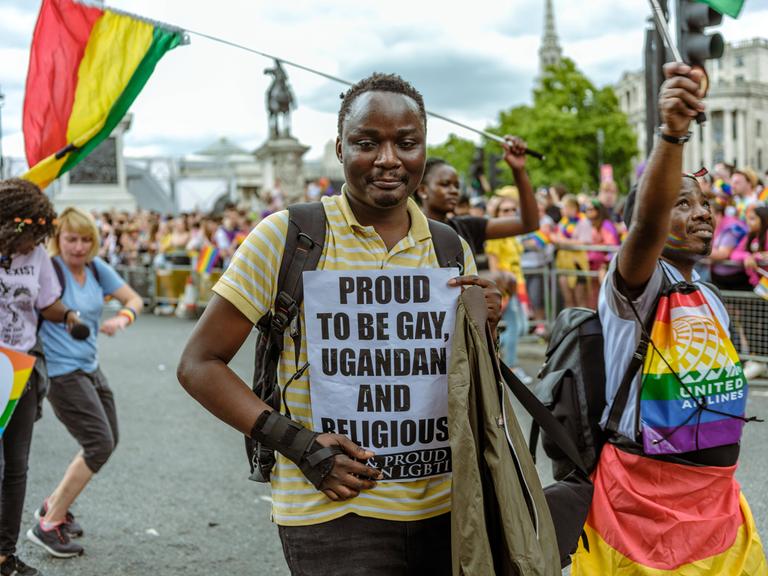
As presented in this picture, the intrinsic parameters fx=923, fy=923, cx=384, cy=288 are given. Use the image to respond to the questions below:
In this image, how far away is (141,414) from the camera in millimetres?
8008

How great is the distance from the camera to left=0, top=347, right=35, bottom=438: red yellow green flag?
13.0 ft

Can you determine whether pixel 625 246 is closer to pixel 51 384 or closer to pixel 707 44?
pixel 51 384

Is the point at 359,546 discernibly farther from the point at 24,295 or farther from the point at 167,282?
the point at 167,282

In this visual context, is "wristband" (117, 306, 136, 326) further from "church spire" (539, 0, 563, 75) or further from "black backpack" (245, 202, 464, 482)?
"church spire" (539, 0, 563, 75)

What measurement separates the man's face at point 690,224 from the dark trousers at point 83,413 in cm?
314

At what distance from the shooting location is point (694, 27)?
20.8 feet

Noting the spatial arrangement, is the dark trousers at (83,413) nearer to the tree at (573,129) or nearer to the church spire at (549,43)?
the tree at (573,129)

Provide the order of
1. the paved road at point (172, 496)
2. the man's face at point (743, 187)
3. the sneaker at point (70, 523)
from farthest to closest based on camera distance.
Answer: the man's face at point (743, 187), the sneaker at point (70, 523), the paved road at point (172, 496)

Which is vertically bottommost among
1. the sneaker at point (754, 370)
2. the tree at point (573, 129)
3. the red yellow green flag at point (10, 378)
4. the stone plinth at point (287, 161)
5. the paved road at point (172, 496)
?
the paved road at point (172, 496)

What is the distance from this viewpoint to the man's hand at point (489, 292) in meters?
2.33

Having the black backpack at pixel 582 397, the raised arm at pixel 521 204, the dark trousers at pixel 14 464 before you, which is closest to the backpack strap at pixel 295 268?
the black backpack at pixel 582 397

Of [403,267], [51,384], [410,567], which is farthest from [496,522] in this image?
[51,384]

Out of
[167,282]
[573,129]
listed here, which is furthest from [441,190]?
[573,129]

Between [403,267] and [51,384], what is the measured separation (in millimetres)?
3082
